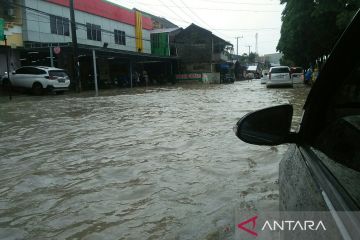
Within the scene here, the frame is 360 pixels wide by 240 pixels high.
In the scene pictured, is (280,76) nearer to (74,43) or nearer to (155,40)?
(74,43)

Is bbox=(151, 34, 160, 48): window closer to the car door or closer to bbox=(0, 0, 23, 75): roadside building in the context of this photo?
bbox=(0, 0, 23, 75): roadside building

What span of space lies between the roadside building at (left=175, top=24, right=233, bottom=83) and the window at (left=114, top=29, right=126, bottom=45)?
7953 mm

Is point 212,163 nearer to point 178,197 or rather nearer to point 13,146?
point 178,197

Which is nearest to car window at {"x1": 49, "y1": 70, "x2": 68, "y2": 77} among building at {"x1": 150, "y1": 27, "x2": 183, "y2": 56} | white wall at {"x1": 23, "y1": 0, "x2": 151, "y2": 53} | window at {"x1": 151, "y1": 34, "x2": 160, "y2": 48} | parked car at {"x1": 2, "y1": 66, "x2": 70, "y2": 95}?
parked car at {"x1": 2, "y1": 66, "x2": 70, "y2": 95}

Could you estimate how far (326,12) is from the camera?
59.3 feet

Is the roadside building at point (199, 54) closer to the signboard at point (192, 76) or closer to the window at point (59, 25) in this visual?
the signboard at point (192, 76)

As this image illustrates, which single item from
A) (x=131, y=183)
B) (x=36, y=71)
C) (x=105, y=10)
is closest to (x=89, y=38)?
(x=105, y=10)

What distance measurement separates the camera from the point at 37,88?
23.3m

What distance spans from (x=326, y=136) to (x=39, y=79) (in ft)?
75.4

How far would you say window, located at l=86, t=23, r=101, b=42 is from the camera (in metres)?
34.6

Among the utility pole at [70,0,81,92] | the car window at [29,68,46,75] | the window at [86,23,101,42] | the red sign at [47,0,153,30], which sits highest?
the red sign at [47,0,153,30]

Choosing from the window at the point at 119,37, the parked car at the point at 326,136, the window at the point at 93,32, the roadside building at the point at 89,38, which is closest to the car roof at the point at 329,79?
the parked car at the point at 326,136

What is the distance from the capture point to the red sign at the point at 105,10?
32772mm

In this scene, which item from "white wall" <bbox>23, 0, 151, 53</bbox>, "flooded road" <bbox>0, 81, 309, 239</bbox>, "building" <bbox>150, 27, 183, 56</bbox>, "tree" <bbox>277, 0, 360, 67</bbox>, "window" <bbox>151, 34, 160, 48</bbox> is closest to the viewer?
"flooded road" <bbox>0, 81, 309, 239</bbox>
